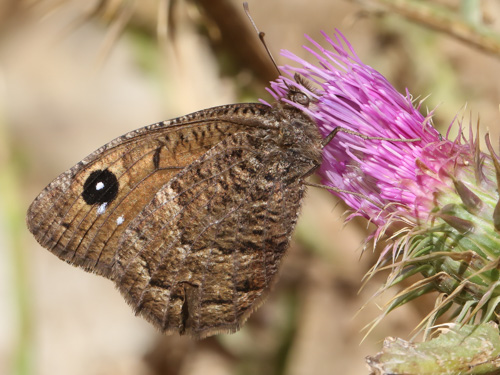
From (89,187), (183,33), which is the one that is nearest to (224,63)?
(183,33)

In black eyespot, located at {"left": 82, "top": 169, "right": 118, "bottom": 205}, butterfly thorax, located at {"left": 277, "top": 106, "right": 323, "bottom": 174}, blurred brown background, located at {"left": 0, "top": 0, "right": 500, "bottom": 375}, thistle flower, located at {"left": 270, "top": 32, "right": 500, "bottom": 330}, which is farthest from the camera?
blurred brown background, located at {"left": 0, "top": 0, "right": 500, "bottom": 375}

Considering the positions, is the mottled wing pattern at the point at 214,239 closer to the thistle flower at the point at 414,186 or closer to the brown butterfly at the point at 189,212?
the brown butterfly at the point at 189,212

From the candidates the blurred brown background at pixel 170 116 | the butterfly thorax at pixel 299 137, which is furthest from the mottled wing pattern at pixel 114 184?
the blurred brown background at pixel 170 116

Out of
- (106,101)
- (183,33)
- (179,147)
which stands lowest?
(179,147)

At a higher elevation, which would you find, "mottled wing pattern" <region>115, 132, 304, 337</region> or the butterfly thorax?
the butterfly thorax

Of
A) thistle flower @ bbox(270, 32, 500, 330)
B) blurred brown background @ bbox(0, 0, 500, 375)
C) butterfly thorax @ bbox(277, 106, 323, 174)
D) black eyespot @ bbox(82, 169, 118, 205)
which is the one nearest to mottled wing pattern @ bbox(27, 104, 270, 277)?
black eyespot @ bbox(82, 169, 118, 205)

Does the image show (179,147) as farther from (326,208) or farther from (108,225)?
(326,208)

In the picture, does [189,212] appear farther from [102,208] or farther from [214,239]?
[102,208]

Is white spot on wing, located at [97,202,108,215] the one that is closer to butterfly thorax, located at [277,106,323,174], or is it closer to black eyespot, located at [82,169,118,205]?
black eyespot, located at [82,169,118,205]
